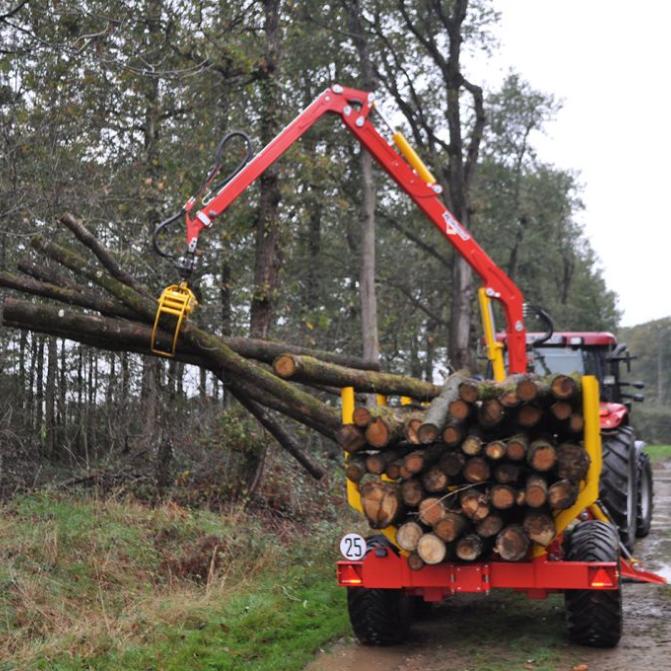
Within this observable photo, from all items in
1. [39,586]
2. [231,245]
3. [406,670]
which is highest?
[231,245]

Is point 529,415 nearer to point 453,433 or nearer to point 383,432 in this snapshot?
point 453,433

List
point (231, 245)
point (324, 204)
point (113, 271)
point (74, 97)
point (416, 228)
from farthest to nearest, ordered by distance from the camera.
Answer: point (416, 228) → point (324, 204) → point (231, 245) → point (74, 97) → point (113, 271)

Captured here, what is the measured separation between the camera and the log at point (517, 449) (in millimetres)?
6992

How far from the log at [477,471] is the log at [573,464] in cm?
54

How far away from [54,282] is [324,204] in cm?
A: 1380

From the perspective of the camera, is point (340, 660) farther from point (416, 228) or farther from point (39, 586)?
point (416, 228)

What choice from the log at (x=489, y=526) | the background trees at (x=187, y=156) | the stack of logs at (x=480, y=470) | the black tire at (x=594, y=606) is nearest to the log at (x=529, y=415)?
the stack of logs at (x=480, y=470)

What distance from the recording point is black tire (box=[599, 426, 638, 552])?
36.1 ft

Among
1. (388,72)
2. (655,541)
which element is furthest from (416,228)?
(655,541)

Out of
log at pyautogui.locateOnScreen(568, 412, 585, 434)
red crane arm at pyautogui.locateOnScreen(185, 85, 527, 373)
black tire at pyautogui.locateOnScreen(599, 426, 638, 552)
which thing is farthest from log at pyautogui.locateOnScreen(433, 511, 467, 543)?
red crane arm at pyautogui.locateOnScreen(185, 85, 527, 373)

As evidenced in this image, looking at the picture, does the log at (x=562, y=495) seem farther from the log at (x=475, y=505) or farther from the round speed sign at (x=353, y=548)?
the round speed sign at (x=353, y=548)

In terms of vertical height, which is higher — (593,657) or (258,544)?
(258,544)

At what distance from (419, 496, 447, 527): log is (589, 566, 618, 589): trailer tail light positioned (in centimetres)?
124

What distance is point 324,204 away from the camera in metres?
23.4
